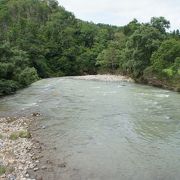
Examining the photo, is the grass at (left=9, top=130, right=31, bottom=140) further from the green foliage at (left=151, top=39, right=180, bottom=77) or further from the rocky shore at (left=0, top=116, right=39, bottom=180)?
the green foliage at (left=151, top=39, right=180, bottom=77)

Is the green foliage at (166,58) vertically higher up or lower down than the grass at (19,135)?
higher up

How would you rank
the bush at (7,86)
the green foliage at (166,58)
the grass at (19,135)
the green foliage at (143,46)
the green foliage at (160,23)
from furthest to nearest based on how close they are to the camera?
the green foliage at (160,23), the green foliage at (143,46), the green foliage at (166,58), the bush at (7,86), the grass at (19,135)

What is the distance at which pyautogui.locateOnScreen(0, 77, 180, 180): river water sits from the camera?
1558 centimetres

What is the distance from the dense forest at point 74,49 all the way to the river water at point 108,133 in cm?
718

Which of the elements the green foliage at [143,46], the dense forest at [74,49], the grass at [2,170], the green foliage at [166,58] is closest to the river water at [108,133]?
the grass at [2,170]

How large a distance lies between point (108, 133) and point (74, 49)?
197 feet

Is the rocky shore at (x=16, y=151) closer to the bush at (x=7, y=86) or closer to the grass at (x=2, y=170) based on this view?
the grass at (x=2, y=170)

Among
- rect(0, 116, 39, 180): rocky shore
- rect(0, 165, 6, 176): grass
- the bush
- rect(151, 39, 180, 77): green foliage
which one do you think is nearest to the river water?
rect(0, 116, 39, 180): rocky shore

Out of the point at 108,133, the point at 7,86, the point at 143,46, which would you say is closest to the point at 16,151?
the point at 108,133

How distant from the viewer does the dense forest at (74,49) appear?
42.6 m

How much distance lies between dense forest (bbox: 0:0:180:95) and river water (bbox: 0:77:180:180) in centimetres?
718

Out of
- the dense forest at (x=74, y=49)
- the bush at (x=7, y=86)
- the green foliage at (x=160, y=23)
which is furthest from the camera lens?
the green foliage at (x=160, y=23)

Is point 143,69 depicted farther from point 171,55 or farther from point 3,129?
point 3,129

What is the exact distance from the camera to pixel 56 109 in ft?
95.0
